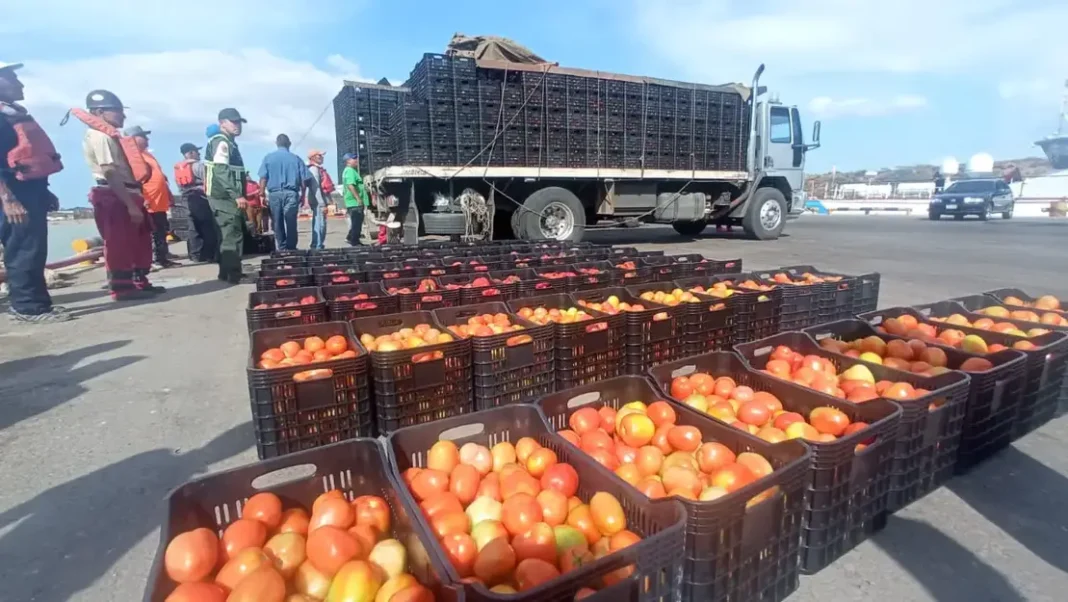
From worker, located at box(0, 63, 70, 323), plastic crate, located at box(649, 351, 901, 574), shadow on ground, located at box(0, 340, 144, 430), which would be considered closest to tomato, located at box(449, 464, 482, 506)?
plastic crate, located at box(649, 351, 901, 574)

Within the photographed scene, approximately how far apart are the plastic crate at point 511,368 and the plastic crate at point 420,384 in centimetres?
7

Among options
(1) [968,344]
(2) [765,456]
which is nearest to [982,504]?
(1) [968,344]

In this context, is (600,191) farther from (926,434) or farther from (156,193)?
(926,434)

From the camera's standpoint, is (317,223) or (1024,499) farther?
(317,223)

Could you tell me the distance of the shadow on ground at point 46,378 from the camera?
11.4 ft

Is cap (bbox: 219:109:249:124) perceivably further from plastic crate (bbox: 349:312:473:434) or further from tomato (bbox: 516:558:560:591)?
tomato (bbox: 516:558:560:591)

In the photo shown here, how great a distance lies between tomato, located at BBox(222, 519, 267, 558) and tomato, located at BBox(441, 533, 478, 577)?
53cm

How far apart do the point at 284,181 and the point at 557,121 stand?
5304 millimetres

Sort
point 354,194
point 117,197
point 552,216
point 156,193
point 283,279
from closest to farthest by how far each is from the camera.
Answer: point 283,279 < point 117,197 < point 156,193 < point 354,194 < point 552,216

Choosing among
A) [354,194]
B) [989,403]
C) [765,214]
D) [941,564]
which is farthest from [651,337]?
[765,214]

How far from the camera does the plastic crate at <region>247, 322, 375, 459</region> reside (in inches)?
97.7

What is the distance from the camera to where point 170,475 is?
2717mm

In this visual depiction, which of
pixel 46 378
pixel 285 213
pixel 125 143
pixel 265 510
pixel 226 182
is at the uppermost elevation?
pixel 125 143

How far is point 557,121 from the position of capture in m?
10.8
